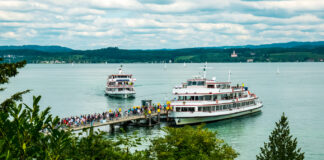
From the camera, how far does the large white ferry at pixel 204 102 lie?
60.5m

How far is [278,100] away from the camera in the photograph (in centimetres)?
9719

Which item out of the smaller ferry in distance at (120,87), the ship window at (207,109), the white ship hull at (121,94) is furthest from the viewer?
the smaller ferry in distance at (120,87)

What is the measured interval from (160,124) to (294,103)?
4198cm

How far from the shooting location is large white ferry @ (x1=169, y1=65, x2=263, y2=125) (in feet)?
198

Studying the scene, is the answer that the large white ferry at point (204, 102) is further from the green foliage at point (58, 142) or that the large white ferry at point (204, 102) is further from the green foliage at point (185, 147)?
the green foliage at point (185, 147)

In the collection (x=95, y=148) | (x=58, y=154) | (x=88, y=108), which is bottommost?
(x=88, y=108)

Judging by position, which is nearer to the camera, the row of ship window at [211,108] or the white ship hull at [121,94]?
the row of ship window at [211,108]

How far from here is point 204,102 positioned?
2440 inches

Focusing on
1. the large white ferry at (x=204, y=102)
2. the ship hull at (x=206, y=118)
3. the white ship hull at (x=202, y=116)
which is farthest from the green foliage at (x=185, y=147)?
the large white ferry at (x=204, y=102)

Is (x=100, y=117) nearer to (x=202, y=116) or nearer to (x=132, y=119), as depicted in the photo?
(x=132, y=119)

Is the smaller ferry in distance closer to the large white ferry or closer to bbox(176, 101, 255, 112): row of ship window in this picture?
bbox(176, 101, 255, 112): row of ship window

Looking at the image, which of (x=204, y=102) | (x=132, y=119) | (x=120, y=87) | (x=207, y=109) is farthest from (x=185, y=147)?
(x=120, y=87)

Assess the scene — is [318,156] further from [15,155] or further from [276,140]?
[15,155]

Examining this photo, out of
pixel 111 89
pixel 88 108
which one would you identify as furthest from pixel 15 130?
pixel 111 89
